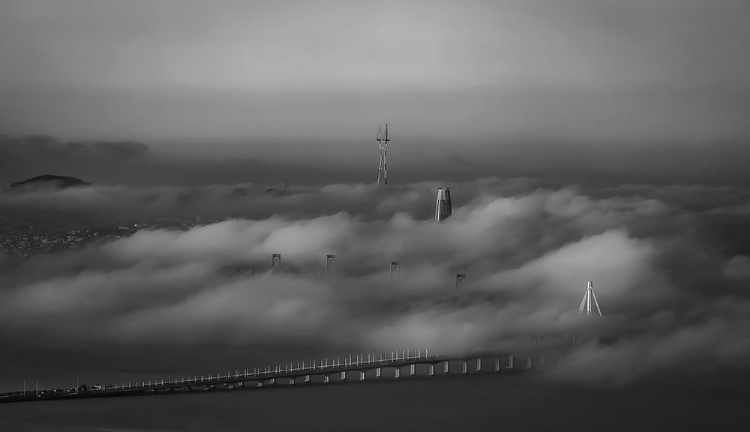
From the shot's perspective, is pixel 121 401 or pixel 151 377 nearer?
pixel 121 401

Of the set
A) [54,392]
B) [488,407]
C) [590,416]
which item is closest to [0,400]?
[54,392]

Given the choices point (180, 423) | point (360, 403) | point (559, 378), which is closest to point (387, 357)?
point (559, 378)

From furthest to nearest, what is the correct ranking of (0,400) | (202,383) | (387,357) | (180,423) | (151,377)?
(387,357) → (151,377) → (202,383) → (0,400) → (180,423)

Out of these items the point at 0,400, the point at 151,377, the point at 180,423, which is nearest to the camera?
the point at 180,423

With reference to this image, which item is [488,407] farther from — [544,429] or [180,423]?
[180,423]

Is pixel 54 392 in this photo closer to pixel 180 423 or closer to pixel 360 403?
pixel 180 423

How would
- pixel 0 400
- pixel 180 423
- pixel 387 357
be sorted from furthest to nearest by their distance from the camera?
pixel 387 357 < pixel 0 400 < pixel 180 423
